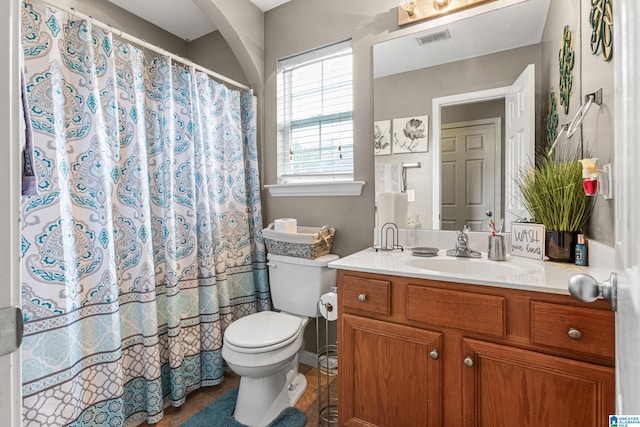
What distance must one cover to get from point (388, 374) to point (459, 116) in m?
1.30

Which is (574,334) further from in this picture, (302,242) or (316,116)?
(316,116)

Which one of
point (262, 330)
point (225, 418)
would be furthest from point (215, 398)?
point (262, 330)

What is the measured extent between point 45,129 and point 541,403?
2070 millimetres

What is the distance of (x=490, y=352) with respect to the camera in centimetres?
113

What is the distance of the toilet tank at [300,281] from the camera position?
6.24ft

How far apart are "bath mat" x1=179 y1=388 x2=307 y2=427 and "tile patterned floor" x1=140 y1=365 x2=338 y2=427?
46mm

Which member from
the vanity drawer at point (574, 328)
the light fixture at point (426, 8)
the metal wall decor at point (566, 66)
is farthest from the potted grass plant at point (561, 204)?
the light fixture at point (426, 8)

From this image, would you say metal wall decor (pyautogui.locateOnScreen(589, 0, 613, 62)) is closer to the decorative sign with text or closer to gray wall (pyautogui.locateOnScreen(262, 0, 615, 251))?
gray wall (pyautogui.locateOnScreen(262, 0, 615, 251))

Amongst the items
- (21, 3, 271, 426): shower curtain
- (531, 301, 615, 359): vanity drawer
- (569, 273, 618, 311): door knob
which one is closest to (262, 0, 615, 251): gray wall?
(21, 3, 271, 426): shower curtain

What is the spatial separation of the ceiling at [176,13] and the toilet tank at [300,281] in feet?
5.90

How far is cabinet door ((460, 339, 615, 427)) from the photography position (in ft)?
3.17

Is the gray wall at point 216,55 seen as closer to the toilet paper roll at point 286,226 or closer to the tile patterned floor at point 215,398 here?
the toilet paper roll at point 286,226

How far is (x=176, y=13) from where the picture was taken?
2283 millimetres

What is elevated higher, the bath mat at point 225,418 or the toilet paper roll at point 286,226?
the toilet paper roll at point 286,226
